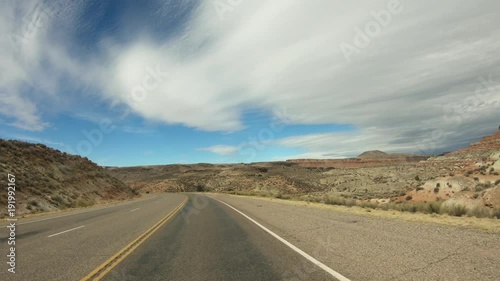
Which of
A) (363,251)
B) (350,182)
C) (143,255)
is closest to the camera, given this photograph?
(363,251)

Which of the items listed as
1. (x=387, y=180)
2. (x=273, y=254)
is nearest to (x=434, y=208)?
(x=273, y=254)

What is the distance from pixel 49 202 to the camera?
32.2m

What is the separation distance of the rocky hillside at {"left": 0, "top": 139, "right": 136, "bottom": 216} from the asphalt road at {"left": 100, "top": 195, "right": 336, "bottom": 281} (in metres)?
20.4

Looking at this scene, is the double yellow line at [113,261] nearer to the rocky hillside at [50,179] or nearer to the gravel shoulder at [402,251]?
the gravel shoulder at [402,251]

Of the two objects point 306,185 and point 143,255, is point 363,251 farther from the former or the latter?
point 306,185

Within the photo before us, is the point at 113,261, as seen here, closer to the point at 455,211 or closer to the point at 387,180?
the point at 455,211

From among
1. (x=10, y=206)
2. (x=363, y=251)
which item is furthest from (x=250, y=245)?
(x=10, y=206)

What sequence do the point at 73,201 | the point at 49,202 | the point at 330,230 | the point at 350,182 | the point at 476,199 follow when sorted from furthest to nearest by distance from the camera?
1. the point at 350,182
2. the point at 73,201
3. the point at 49,202
4. the point at 476,199
5. the point at 330,230

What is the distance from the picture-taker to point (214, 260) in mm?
8609

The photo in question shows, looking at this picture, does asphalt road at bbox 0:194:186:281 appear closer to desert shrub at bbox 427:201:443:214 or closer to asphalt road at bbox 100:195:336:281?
asphalt road at bbox 100:195:336:281

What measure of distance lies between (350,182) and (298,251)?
71927 mm

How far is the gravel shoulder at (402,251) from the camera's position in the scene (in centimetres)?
645

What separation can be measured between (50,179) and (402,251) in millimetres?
40379

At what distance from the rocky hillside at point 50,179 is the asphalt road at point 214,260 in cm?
2044
